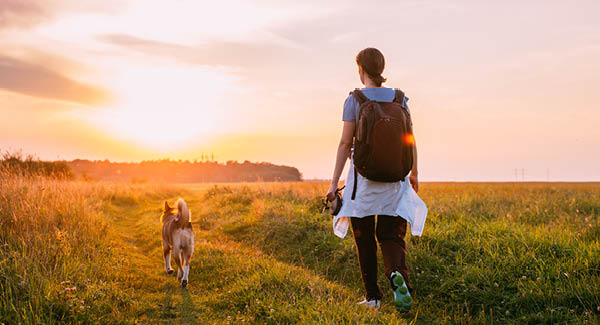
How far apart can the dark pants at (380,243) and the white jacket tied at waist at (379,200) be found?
0.42ft

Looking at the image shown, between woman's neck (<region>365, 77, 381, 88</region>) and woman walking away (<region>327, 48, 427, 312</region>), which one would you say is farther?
woman's neck (<region>365, 77, 381, 88</region>)

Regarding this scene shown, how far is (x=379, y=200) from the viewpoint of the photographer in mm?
4172

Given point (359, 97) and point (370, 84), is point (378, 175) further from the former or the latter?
point (370, 84)

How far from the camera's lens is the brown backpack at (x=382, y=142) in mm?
3928

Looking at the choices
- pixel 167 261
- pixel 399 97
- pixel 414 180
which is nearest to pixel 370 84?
pixel 399 97

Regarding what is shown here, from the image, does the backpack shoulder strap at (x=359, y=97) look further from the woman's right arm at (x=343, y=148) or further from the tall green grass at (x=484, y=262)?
the tall green grass at (x=484, y=262)

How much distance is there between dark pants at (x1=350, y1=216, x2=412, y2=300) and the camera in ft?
13.9

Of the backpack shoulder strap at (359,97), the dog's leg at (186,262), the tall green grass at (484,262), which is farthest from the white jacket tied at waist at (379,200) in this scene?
the dog's leg at (186,262)

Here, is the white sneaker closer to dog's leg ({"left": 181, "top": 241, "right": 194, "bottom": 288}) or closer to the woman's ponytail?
the woman's ponytail

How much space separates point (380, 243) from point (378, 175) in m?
0.89

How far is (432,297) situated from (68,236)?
6053mm

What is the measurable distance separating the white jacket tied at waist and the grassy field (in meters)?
1.05

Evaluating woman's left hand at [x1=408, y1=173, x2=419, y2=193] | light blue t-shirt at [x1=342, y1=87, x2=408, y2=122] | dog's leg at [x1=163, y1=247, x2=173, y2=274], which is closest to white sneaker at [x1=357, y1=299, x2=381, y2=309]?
woman's left hand at [x1=408, y1=173, x2=419, y2=193]

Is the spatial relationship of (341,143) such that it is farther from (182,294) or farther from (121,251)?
(121,251)
